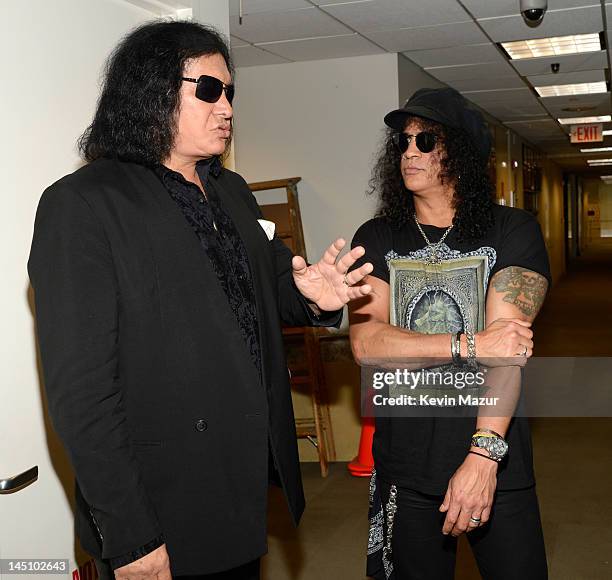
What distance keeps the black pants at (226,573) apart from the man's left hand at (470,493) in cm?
49

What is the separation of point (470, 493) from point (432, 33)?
12.8 ft

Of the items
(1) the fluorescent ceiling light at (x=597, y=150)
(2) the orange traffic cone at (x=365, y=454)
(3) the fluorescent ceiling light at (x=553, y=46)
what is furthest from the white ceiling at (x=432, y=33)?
(1) the fluorescent ceiling light at (x=597, y=150)

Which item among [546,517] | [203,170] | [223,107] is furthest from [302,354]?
[223,107]

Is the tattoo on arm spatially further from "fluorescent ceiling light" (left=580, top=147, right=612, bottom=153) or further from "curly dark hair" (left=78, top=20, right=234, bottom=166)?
"fluorescent ceiling light" (left=580, top=147, right=612, bottom=153)

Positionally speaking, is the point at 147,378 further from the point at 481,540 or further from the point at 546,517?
the point at 546,517

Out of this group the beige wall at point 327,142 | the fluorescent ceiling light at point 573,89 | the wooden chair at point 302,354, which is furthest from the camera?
the fluorescent ceiling light at point 573,89

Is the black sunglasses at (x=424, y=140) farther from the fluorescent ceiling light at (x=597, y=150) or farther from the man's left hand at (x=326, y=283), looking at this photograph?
the fluorescent ceiling light at (x=597, y=150)

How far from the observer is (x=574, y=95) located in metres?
8.23

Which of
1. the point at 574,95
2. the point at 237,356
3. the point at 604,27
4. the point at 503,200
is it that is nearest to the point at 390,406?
the point at 237,356

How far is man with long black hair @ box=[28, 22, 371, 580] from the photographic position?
149 cm

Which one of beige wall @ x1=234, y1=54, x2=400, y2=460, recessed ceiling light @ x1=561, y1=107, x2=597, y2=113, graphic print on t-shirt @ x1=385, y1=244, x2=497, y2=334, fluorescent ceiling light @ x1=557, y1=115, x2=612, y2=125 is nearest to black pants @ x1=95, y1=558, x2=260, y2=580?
graphic print on t-shirt @ x1=385, y1=244, x2=497, y2=334

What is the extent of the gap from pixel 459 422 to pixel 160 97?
1.09 m

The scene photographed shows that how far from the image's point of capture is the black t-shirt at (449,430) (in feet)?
6.81

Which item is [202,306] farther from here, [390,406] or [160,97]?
[390,406]
